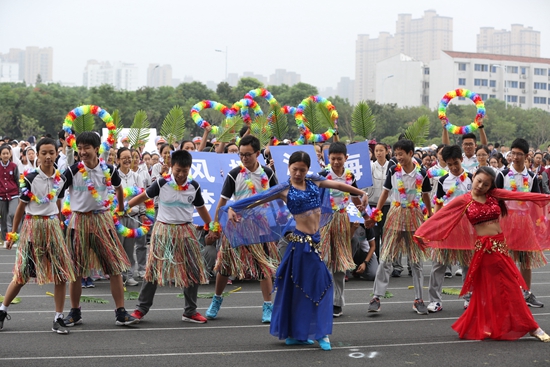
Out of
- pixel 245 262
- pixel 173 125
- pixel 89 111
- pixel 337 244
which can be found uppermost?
pixel 173 125

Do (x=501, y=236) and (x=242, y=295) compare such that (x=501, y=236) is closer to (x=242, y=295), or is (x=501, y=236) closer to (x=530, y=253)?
(x=530, y=253)

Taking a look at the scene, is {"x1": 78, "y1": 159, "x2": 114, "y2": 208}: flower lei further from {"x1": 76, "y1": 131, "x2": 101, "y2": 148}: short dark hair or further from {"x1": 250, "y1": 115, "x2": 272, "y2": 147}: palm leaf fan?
{"x1": 250, "y1": 115, "x2": 272, "y2": 147}: palm leaf fan

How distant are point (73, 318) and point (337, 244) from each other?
3.06m

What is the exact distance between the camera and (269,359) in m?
6.80

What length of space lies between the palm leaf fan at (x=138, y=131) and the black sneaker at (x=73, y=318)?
4.68 meters

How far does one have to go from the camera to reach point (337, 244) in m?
9.00

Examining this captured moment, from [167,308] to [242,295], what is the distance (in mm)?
1358

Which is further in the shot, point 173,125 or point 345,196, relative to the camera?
point 173,125

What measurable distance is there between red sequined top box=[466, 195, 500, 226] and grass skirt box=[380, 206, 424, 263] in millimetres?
1186

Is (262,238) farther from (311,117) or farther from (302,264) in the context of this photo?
(311,117)

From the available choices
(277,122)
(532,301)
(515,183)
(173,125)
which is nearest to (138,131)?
(173,125)

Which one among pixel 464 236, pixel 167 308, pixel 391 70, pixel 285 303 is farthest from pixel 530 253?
pixel 391 70

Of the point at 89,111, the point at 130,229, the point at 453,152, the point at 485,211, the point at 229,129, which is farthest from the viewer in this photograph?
the point at 229,129

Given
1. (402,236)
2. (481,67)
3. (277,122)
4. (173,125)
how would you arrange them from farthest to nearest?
(481,67)
(277,122)
(173,125)
(402,236)
